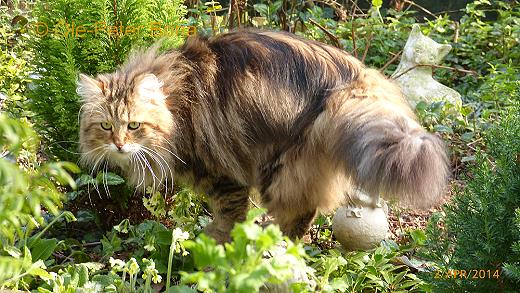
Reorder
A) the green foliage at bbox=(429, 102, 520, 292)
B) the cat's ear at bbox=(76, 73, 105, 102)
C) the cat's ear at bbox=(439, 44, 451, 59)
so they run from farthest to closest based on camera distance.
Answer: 1. the cat's ear at bbox=(439, 44, 451, 59)
2. the cat's ear at bbox=(76, 73, 105, 102)
3. the green foliage at bbox=(429, 102, 520, 292)

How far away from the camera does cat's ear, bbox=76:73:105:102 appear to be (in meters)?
3.46

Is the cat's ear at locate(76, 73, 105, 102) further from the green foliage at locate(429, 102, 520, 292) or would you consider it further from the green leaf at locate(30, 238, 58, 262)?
the green foliage at locate(429, 102, 520, 292)

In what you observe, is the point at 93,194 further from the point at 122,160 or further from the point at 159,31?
the point at 159,31

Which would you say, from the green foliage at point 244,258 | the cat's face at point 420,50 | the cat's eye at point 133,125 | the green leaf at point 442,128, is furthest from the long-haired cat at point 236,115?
the cat's face at point 420,50

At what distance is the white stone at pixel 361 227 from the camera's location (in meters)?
3.99

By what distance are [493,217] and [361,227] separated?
1.36 metres

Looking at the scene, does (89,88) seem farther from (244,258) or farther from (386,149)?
(244,258)

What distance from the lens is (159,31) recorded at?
159 inches

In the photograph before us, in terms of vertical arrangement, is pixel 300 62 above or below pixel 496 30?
above

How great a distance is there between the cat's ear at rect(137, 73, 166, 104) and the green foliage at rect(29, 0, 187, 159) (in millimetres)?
432

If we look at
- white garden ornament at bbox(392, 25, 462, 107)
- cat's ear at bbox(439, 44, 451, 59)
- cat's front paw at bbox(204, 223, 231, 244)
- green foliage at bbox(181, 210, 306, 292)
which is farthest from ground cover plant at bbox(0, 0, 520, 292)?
cat's ear at bbox(439, 44, 451, 59)

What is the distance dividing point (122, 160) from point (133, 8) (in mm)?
824

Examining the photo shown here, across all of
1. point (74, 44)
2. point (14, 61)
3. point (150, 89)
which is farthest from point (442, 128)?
point (14, 61)

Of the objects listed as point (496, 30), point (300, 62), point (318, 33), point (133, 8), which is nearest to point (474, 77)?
point (496, 30)
